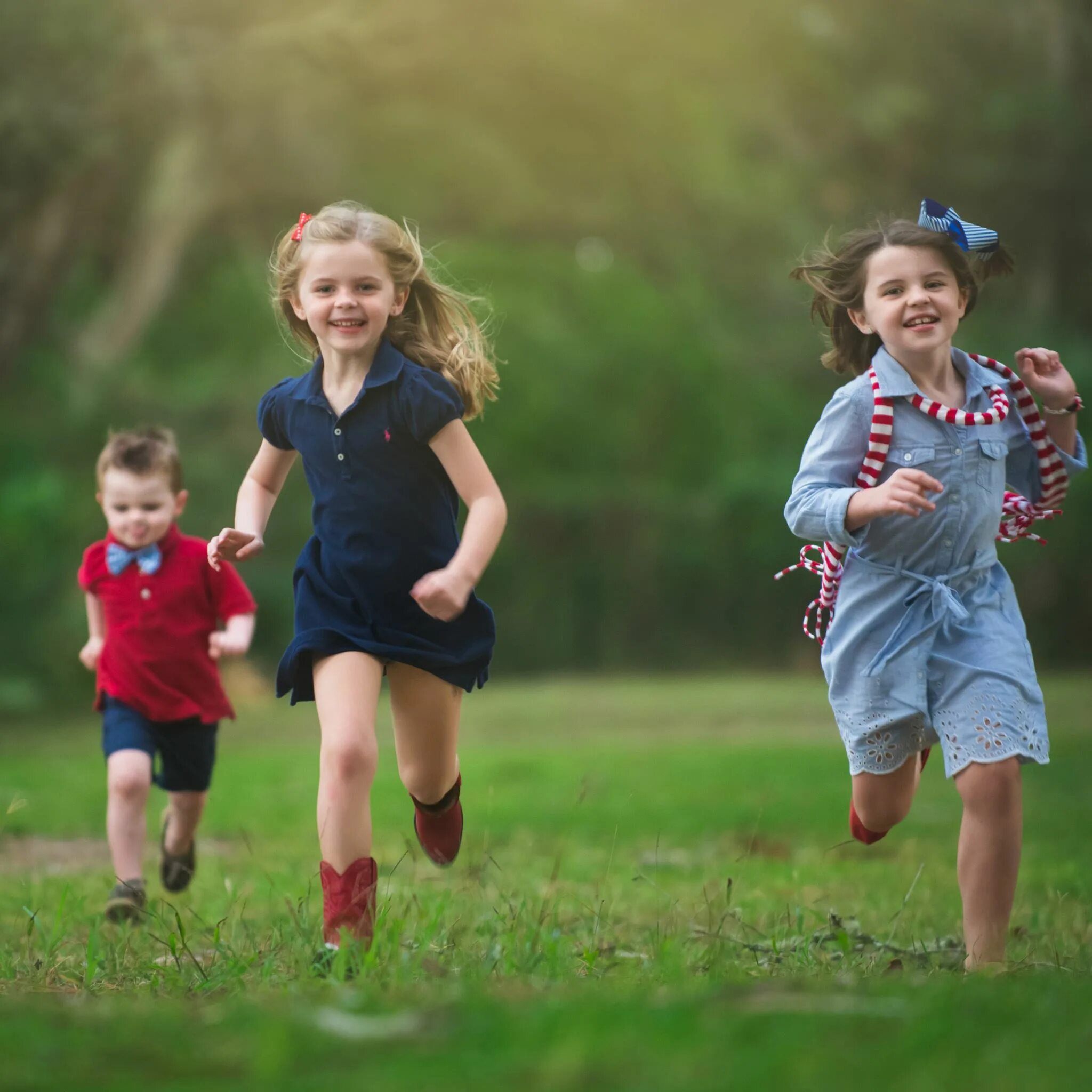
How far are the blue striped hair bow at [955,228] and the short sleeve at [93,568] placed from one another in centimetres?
312

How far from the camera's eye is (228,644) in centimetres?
520

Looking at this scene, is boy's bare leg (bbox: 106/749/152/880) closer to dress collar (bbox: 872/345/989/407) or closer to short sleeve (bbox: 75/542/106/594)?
short sleeve (bbox: 75/542/106/594)

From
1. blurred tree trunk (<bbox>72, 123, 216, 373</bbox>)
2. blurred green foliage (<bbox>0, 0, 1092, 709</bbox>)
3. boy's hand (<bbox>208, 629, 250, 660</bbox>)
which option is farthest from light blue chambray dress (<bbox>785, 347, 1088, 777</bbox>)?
Result: blurred tree trunk (<bbox>72, 123, 216, 373</bbox>)

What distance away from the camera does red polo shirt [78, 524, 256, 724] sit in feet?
18.1

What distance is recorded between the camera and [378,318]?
4.21 meters

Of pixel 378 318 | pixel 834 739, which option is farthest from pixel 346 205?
pixel 834 739

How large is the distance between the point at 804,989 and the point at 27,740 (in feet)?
47.1

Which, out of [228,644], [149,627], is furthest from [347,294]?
[149,627]

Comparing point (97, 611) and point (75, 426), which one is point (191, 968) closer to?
point (97, 611)

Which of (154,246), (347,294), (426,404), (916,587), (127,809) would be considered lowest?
(127,809)

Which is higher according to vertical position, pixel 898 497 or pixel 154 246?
pixel 154 246

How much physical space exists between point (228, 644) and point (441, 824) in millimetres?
1042

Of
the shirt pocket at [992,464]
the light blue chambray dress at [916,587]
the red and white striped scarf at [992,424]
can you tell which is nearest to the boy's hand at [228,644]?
the red and white striped scarf at [992,424]

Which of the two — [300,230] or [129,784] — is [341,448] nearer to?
[300,230]
